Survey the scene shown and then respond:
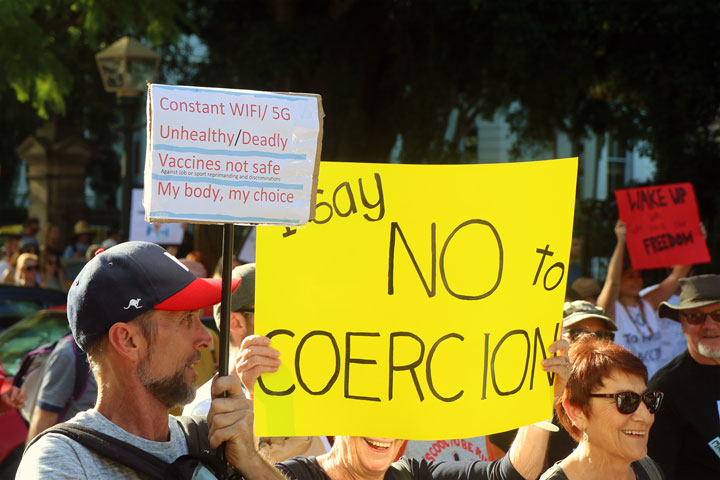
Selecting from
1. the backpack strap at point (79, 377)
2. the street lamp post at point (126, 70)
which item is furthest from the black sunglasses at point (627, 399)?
the street lamp post at point (126, 70)

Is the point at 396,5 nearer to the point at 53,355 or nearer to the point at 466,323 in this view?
the point at 53,355

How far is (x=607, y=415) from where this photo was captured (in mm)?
3584

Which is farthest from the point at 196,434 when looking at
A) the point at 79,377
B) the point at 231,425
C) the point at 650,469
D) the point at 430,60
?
the point at 430,60

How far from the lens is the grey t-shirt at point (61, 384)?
187 inches

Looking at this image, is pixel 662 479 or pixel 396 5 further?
pixel 396 5

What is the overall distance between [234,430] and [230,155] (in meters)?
0.64

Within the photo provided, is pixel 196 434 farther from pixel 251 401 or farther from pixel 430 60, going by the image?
pixel 430 60

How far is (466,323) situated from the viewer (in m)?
2.89

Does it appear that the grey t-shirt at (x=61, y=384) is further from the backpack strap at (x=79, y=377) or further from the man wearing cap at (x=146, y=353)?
the man wearing cap at (x=146, y=353)

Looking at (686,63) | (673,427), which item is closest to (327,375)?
(673,427)

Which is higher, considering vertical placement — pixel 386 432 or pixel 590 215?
pixel 590 215

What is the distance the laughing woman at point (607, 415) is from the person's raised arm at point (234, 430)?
4.84 feet

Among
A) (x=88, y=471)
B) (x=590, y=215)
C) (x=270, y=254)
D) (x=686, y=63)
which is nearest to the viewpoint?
(x=88, y=471)

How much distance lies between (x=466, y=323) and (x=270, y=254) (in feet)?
1.93
